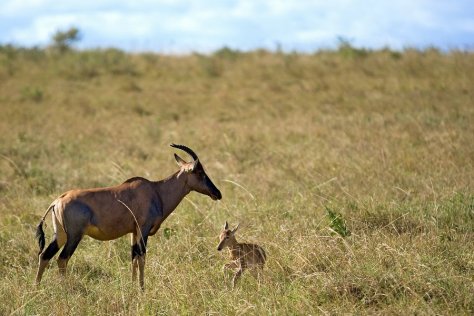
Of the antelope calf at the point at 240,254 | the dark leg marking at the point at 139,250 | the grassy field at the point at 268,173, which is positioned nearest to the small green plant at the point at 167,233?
the grassy field at the point at 268,173

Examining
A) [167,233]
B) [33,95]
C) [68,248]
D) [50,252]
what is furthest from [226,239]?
[33,95]

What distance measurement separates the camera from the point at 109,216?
7.11 meters

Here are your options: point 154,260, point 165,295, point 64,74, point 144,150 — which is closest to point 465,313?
point 165,295

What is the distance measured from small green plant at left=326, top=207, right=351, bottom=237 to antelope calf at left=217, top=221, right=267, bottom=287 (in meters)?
0.99

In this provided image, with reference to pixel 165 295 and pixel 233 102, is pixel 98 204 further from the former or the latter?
pixel 233 102

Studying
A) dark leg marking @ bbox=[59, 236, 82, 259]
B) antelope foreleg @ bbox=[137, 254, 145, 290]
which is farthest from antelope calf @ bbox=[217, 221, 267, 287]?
dark leg marking @ bbox=[59, 236, 82, 259]

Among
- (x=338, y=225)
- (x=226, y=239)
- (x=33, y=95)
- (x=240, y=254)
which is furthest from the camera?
(x=33, y=95)

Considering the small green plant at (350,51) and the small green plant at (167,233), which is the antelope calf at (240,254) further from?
the small green plant at (350,51)

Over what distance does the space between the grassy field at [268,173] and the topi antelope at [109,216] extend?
284 millimetres

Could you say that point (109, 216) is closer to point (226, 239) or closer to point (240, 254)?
point (226, 239)

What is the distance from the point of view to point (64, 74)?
2406 cm

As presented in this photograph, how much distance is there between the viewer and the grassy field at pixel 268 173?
6.38 meters

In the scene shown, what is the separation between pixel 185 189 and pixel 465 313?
329cm

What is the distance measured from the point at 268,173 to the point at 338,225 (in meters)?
3.62
